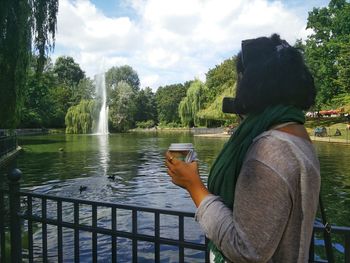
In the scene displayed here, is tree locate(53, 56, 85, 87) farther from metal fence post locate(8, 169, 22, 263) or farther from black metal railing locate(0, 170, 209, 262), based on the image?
metal fence post locate(8, 169, 22, 263)

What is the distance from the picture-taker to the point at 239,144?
4.75 feet

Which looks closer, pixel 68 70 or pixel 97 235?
pixel 97 235

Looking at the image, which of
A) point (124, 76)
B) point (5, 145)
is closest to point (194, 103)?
point (124, 76)

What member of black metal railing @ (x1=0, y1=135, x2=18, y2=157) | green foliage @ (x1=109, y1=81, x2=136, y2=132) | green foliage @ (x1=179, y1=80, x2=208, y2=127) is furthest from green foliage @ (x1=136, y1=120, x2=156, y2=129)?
black metal railing @ (x1=0, y1=135, x2=18, y2=157)

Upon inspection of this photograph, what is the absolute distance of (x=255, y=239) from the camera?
133 centimetres

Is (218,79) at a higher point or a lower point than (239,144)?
higher

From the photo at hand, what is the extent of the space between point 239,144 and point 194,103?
64137mm

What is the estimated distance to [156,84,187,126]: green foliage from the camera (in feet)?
261

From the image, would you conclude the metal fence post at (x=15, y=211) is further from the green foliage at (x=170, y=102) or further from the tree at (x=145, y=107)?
the green foliage at (x=170, y=102)

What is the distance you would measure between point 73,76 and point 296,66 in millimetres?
98499

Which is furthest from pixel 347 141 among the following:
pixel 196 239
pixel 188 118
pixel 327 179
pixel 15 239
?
pixel 188 118

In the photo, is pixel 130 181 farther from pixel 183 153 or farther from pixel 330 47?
pixel 330 47

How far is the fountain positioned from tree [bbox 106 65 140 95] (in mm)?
7587

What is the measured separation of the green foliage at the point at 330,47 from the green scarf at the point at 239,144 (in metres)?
43.2
